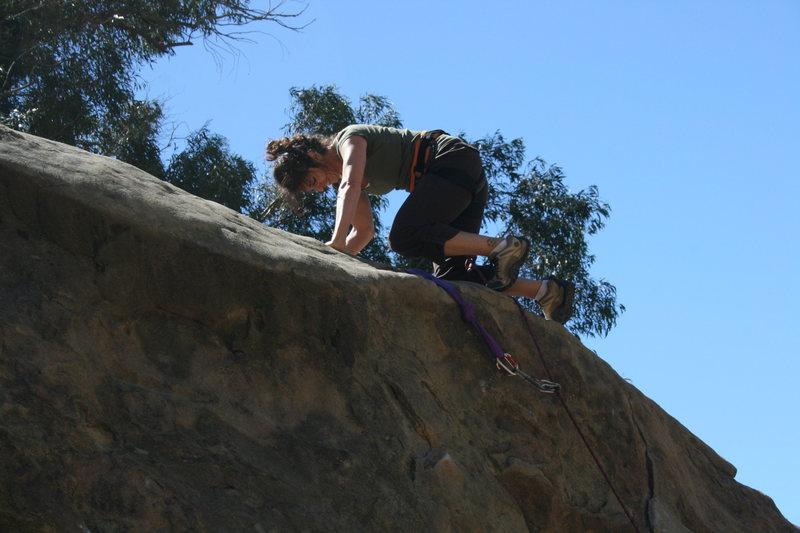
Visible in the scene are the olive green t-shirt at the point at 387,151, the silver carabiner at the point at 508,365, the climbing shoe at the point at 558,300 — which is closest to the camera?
the silver carabiner at the point at 508,365

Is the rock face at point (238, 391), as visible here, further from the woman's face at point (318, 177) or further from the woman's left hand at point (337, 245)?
the woman's face at point (318, 177)

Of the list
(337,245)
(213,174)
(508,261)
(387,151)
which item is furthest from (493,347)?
(213,174)

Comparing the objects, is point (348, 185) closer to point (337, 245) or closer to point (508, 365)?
point (337, 245)

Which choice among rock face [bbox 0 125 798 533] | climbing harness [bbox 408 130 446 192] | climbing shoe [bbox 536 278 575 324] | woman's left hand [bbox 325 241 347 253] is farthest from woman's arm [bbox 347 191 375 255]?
climbing shoe [bbox 536 278 575 324]

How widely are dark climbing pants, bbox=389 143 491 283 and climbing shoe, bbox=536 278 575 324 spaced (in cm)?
39

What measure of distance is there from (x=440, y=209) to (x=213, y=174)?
306 inches

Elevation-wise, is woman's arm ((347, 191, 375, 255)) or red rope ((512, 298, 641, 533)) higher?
woman's arm ((347, 191, 375, 255))

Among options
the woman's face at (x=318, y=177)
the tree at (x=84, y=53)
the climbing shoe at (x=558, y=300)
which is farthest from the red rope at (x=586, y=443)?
the tree at (x=84, y=53)

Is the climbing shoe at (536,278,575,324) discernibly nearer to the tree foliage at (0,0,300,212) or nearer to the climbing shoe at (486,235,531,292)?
the climbing shoe at (486,235,531,292)

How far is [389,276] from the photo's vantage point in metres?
4.74

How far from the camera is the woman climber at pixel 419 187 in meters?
5.31

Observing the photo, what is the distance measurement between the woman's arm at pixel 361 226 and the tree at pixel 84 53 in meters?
6.61

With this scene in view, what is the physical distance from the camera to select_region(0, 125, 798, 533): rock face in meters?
3.58

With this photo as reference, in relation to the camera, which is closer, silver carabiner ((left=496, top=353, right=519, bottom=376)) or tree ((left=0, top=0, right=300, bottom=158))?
silver carabiner ((left=496, top=353, right=519, bottom=376))
